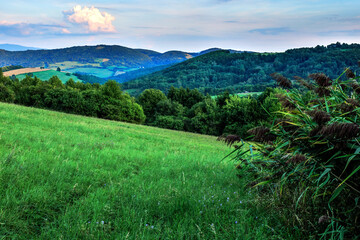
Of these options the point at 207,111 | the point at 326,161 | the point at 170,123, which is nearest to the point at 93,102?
the point at 170,123

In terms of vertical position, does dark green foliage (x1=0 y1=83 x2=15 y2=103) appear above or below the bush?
below

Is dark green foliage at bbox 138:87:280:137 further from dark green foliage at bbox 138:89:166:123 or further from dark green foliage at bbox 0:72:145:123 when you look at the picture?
dark green foliage at bbox 0:72:145:123

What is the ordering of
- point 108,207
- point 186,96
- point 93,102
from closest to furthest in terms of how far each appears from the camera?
point 108,207, point 93,102, point 186,96

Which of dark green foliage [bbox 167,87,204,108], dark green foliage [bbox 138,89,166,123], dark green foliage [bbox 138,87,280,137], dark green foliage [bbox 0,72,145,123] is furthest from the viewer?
dark green foliage [bbox 167,87,204,108]

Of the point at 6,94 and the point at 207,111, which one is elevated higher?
the point at 6,94

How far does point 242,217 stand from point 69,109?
6206 cm

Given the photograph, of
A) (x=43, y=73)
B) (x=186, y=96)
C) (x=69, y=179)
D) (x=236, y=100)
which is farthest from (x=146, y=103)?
(x=43, y=73)

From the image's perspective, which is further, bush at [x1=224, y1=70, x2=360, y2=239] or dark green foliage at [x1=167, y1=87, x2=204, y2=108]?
dark green foliage at [x1=167, y1=87, x2=204, y2=108]

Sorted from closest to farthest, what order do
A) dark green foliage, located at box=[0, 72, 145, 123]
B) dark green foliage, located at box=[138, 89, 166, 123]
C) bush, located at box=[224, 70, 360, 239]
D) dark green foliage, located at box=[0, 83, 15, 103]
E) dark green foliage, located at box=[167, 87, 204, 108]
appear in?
bush, located at box=[224, 70, 360, 239] → dark green foliage, located at box=[0, 72, 145, 123] → dark green foliage, located at box=[0, 83, 15, 103] → dark green foliage, located at box=[138, 89, 166, 123] → dark green foliage, located at box=[167, 87, 204, 108]

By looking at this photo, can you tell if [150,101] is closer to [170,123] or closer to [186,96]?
[186,96]

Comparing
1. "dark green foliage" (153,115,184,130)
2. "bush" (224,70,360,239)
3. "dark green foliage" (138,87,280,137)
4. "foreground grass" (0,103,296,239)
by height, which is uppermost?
"bush" (224,70,360,239)

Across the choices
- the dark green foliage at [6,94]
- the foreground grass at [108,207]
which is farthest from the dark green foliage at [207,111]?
the dark green foliage at [6,94]

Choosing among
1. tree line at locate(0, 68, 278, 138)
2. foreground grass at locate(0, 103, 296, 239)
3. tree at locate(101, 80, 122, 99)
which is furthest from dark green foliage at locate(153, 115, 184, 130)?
foreground grass at locate(0, 103, 296, 239)

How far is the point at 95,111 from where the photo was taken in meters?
56.5
